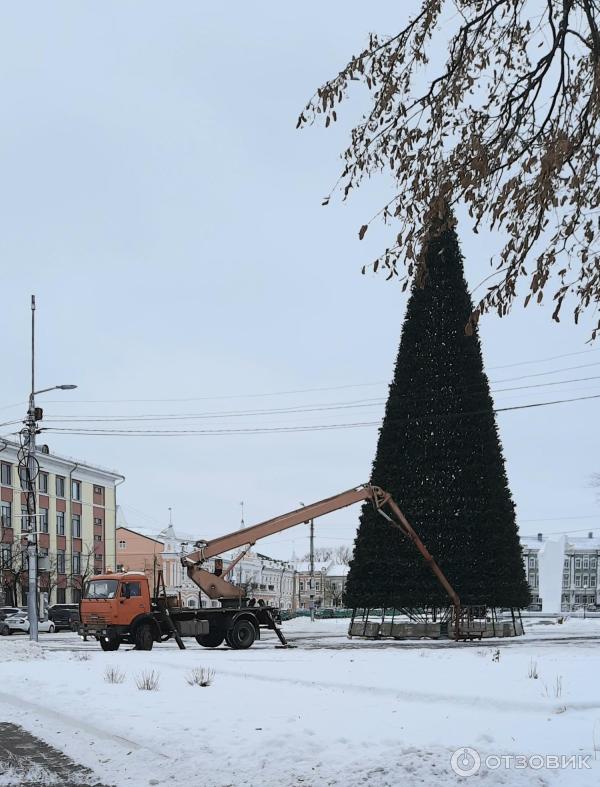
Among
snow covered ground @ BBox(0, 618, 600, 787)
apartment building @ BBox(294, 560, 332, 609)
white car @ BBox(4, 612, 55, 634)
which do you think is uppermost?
snow covered ground @ BBox(0, 618, 600, 787)

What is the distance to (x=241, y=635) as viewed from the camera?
30.3 meters

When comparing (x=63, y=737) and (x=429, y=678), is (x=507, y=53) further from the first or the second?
(x=429, y=678)

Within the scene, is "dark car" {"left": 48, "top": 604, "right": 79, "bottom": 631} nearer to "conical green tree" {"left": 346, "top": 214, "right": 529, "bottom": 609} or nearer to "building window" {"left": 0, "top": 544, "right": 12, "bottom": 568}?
"building window" {"left": 0, "top": 544, "right": 12, "bottom": 568}

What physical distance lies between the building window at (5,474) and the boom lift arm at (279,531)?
47416 mm

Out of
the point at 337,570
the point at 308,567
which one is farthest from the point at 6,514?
the point at 308,567

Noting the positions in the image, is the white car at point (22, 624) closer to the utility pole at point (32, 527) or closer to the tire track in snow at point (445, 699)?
the utility pole at point (32, 527)

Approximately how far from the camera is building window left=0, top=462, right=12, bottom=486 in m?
75.2

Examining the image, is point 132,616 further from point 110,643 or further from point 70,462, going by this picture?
point 70,462

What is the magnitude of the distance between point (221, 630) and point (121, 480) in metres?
63.7

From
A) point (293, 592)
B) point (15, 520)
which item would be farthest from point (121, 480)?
point (293, 592)

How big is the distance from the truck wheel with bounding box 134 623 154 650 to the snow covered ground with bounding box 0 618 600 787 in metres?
12.0

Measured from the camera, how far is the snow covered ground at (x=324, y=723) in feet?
26.8

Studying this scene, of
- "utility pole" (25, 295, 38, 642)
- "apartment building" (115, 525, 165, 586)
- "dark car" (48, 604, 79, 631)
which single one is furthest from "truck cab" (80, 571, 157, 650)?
"apartment building" (115, 525, 165, 586)

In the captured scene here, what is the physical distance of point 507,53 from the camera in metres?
9.16
